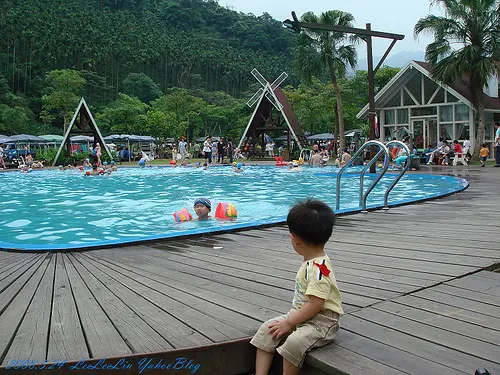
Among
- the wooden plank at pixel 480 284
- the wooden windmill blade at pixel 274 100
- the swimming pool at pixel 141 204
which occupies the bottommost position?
the swimming pool at pixel 141 204

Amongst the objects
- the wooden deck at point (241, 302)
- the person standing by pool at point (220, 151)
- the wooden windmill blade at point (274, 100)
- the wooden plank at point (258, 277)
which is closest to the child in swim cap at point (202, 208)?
the wooden deck at point (241, 302)

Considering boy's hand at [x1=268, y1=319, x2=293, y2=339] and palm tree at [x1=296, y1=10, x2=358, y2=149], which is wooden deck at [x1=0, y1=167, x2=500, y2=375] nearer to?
boy's hand at [x1=268, y1=319, x2=293, y2=339]

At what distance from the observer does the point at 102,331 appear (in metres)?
2.39

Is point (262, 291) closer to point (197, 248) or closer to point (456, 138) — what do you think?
point (197, 248)

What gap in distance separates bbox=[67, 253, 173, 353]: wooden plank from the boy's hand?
46cm

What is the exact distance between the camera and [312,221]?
7.59 ft

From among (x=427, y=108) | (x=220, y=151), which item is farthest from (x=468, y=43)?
(x=220, y=151)

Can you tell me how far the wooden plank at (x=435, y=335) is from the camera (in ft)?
6.68

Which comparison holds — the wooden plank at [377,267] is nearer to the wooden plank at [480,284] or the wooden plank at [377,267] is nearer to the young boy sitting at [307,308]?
the wooden plank at [480,284]

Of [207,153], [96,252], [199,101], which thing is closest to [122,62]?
[199,101]

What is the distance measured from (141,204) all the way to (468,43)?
17.7m

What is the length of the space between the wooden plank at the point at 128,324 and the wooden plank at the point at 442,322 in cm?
120

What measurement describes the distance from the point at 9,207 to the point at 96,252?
766cm

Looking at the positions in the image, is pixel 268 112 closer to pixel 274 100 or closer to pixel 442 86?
pixel 274 100
